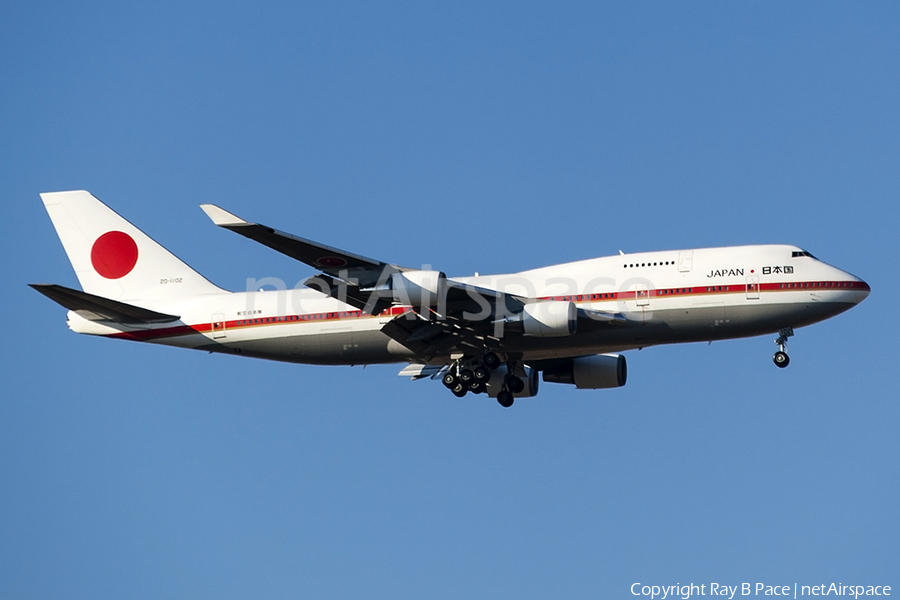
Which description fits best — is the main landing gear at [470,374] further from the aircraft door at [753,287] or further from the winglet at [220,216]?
the winglet at [220,216]

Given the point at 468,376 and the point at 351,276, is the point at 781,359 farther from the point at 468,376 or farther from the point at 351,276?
the point at 351,276

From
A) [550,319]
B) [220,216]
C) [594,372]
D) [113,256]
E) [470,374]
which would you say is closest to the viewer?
[220,216]

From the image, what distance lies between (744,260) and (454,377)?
1150 centimetres

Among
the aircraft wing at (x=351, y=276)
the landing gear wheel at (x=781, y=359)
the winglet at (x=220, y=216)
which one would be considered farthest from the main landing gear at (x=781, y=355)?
the winglet at (x=220, y=216)

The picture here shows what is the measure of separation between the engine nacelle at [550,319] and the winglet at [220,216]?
10665mm

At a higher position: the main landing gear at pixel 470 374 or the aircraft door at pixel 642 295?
the aircraft door at pixel 642 295

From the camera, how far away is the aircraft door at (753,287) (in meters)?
37.5

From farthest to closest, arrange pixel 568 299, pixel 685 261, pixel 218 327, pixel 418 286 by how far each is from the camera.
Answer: pixel 218 327, pixel 568 299, pixel 685 261, pixel 418 286

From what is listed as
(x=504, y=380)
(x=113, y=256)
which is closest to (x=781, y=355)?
(x=504, y=380)

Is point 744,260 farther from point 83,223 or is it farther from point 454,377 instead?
point 83,223

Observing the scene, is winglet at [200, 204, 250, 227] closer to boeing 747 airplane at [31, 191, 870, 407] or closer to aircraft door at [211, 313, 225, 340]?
boeing 747 airplane at [31, 191, 870, 407]

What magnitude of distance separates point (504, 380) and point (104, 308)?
620 inches

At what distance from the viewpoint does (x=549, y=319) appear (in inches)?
1452

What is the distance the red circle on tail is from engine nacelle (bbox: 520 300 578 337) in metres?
18.0
